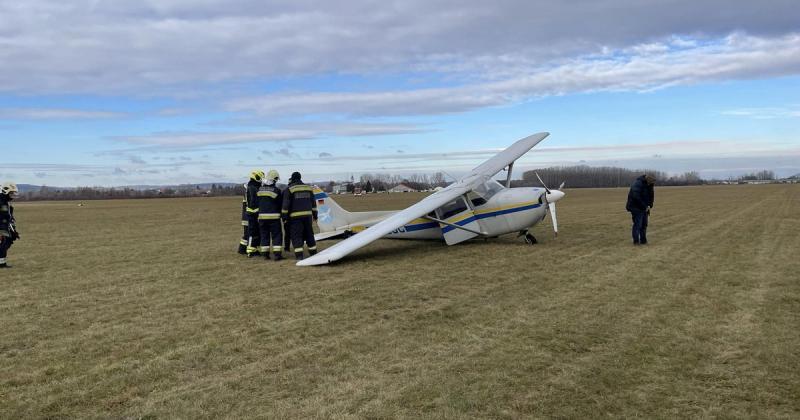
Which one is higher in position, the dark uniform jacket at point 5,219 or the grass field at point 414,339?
the dark uniform jacket at point 5,219

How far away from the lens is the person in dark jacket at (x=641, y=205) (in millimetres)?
13328

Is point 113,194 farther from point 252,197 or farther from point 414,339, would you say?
point 414,339

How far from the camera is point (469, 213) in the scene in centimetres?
1353

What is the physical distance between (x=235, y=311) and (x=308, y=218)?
183 inches

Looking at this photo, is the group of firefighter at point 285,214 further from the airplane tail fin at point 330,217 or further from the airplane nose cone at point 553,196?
Result: the airplane nose cone at point 553,196

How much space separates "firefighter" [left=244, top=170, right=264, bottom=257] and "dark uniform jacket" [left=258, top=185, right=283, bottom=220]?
865 millimetres

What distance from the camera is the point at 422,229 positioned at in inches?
551

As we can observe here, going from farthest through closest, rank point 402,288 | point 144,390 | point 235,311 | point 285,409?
point 402,288 → point 235,311 → point 144,390 → point 285,409

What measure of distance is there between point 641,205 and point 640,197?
228 mm

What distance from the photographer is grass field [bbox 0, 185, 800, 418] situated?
168 inches

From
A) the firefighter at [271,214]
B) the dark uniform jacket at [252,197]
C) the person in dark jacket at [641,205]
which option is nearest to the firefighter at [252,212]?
the dark uniform jacket at [252,197]

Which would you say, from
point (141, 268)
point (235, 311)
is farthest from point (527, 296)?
point (141, 268)

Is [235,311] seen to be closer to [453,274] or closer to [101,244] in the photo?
[453,274]

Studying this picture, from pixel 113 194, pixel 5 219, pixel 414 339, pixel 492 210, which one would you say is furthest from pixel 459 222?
pixel 113 194
